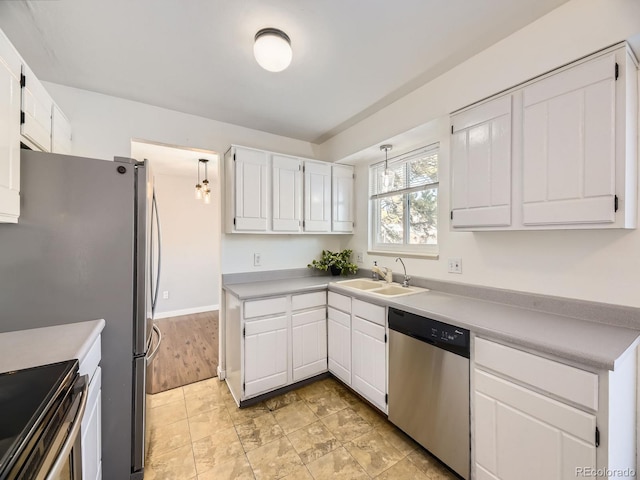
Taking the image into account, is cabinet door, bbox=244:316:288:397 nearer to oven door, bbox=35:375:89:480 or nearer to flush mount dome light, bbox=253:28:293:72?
oven door, bbox=35:375:89:480

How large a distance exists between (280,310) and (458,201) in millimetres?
1596

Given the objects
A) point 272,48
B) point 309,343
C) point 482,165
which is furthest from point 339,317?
point 272,48

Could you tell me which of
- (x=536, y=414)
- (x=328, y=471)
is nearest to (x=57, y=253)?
(x=328, y=471)

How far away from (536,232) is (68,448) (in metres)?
2.31

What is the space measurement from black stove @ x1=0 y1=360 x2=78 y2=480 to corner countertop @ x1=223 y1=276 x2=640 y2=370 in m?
1.23

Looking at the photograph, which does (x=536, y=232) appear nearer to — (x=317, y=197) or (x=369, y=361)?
(x=369, y=361)

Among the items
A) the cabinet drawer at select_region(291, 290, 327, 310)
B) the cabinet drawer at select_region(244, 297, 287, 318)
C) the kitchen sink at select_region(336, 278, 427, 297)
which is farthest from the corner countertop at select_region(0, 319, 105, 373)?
the kitchen sink at select_region(336, 278, 427, 297)

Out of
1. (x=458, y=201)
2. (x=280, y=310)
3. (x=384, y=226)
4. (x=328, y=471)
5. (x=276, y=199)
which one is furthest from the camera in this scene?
(x=384, y=226)

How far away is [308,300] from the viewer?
7.95 ft

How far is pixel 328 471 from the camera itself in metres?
1.58

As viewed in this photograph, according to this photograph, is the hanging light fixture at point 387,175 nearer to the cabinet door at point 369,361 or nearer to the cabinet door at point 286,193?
the cabinet door at point 286,193

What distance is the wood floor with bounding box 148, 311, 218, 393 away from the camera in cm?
264

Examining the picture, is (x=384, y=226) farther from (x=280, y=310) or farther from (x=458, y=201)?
(x=280, y=310)

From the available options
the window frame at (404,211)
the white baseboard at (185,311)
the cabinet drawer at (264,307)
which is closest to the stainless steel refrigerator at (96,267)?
the cabinet drawer at (264,307)
